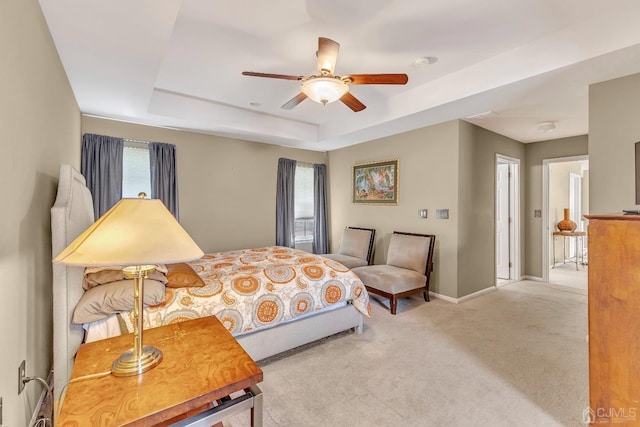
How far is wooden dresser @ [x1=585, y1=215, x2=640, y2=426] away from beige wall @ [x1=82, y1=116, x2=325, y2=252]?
4.33 metres

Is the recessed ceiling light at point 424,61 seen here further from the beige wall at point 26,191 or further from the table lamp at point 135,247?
the beige wall at point 26,191

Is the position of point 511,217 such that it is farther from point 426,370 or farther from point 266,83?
point 266,83

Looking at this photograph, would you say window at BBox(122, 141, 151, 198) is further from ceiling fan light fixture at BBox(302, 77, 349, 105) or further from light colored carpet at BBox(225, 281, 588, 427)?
light colored carpet at BBox(225, 281, 588, 427)

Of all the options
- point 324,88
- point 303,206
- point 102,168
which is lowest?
point 303,206

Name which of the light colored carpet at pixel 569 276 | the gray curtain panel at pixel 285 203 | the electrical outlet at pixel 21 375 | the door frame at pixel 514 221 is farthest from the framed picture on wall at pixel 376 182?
the electrical outlet at pixel 21 375

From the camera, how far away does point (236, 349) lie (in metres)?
1.38

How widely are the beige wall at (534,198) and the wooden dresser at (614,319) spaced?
423 cm

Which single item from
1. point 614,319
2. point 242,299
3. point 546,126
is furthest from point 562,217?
point 242,299

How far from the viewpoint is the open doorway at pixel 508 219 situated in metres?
5.14

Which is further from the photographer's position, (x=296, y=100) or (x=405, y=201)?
(x=405, y=201)

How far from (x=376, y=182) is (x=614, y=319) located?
12.1 ft

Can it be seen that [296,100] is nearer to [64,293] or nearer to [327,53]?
[327,53]

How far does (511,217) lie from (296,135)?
4.13 metres

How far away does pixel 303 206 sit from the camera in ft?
18.8
